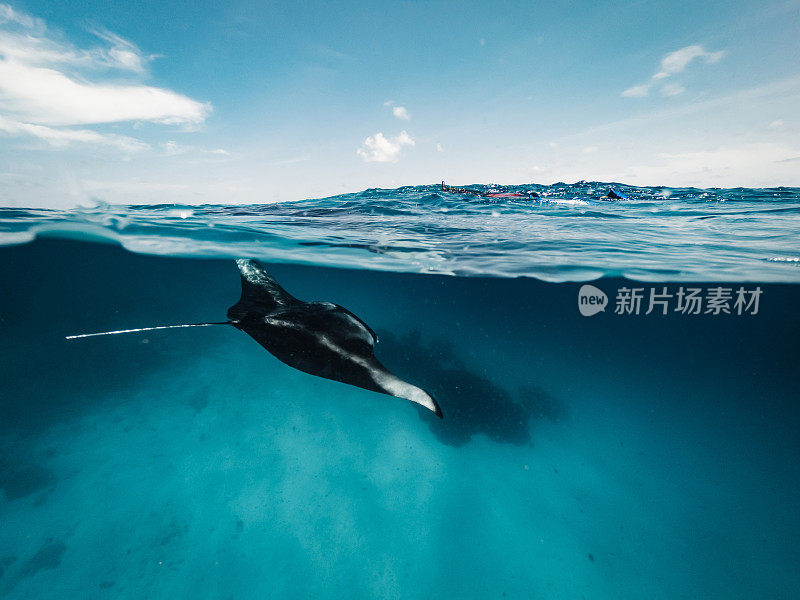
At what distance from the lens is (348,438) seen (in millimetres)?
9500

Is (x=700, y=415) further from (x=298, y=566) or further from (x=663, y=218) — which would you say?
(x=298, y=566)

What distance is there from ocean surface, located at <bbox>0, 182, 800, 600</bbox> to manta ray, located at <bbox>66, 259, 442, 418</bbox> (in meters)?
5.01

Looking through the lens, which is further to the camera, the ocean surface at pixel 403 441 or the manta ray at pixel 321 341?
the ocean surface at pixel 403 441

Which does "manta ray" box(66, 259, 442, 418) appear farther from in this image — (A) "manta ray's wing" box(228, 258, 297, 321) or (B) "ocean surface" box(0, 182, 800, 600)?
(B) "ocean surface" box(0, 182, 800, 600)

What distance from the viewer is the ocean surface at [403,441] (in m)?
6.46

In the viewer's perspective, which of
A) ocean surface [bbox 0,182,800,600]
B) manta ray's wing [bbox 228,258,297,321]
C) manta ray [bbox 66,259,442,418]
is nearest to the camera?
manta ray [bbox 66,259,442,418]

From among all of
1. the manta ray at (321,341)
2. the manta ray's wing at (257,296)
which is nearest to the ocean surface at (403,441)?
the manta ray's wing at (257,296)

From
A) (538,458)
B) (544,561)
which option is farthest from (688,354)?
(544,561)

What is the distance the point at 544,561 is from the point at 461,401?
467 cm

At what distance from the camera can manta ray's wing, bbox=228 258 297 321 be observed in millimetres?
5719

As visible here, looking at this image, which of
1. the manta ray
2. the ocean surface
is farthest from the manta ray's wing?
the ocean surface

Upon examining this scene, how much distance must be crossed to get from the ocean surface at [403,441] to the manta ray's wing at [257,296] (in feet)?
12.9

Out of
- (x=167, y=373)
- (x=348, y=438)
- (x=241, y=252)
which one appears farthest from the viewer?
(x=167, y=373)

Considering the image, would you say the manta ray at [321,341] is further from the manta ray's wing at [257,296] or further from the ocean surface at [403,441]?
the ocean surface at [403,441]
